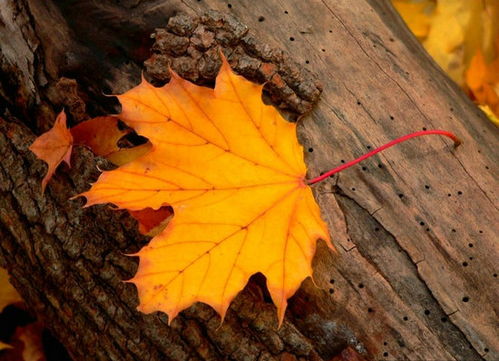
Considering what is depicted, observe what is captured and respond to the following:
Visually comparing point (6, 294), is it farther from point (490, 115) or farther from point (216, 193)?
point (490, 115)

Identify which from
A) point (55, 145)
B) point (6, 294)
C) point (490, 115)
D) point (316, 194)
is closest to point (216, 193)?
point (316, 194)

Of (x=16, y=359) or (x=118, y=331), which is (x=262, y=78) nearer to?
(x=118, y=331)

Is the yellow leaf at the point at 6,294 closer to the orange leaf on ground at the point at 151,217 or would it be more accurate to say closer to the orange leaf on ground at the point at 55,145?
the orange leaf on ground at the point at 55,145

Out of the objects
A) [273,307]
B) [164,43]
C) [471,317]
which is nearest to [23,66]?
[164,43]

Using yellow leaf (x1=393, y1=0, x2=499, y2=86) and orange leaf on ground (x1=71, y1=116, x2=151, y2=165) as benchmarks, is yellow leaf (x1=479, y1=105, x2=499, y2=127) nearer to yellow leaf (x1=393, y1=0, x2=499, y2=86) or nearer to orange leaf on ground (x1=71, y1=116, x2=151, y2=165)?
yellow leaf (x1=393, y1=0, x2=499, y2=86)

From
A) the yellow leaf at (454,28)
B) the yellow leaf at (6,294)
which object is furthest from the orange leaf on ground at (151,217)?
the yellow leaf at (454,28)

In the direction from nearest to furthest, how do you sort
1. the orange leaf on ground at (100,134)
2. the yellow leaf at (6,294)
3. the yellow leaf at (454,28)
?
the orange leaf on ground at (100,134), the yellow leaf at (6,294), the yellow leaf at (454,28)
